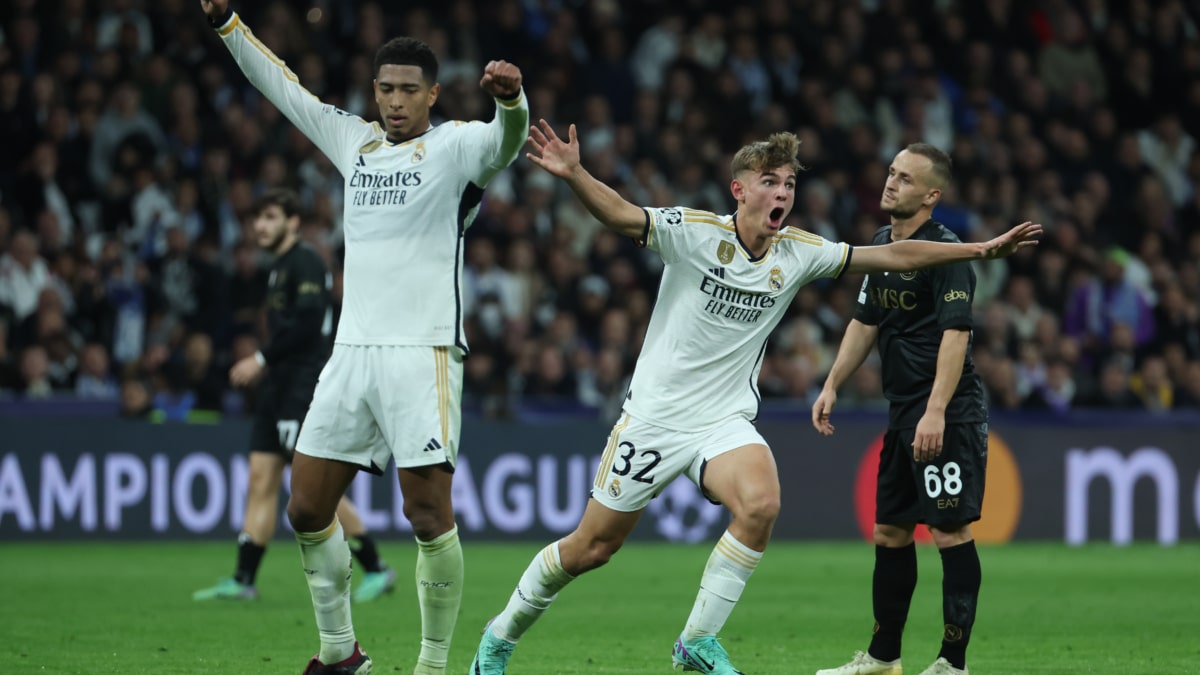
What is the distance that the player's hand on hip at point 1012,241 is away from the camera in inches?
274

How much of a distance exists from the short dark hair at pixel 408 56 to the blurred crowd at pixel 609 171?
8748mm

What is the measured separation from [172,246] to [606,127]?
521 centimetres

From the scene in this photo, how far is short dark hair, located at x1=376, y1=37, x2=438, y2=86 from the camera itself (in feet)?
22.6

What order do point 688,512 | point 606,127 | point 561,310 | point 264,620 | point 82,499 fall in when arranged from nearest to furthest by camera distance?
1. point 264,620
2. point 82,499
3. point 688,512
4. point 561,310
5. point 606,127

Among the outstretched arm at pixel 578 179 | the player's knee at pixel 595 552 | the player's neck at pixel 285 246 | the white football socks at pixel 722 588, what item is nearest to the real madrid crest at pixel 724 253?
the outstretched arm at pixel 578 179

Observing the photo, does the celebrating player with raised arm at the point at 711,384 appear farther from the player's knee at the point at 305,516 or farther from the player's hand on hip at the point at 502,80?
the player's knee at the point at 305,516

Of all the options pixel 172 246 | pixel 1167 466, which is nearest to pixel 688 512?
pixel 1167 466

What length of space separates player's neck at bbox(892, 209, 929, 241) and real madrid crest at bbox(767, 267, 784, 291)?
862 millimetres

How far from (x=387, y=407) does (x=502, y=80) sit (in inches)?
56.2

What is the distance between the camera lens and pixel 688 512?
15867 millimetres

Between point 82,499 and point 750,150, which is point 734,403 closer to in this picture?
point 750,150

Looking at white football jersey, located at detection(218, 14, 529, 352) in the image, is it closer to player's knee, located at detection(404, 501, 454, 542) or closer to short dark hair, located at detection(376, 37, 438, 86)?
short dark hair, located at detection(376, 37, 438, 86)

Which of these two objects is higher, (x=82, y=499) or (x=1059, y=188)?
(x=1059, y=188)

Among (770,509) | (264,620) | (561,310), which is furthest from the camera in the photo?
(561,310)
